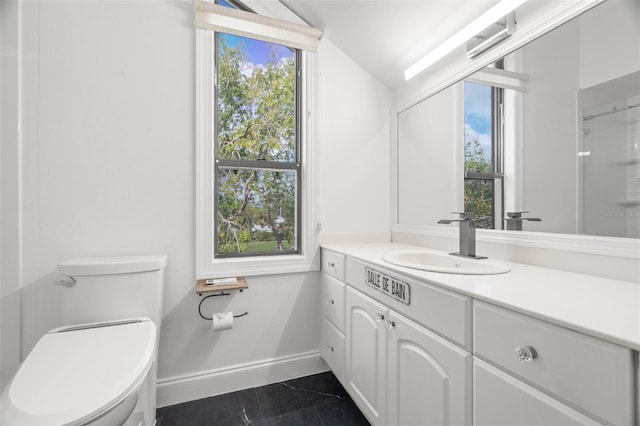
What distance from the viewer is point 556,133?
42.2 inches

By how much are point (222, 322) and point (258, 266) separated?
37cm

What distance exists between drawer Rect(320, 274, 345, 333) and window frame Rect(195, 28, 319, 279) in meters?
0.16

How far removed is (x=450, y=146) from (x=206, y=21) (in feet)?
4.96

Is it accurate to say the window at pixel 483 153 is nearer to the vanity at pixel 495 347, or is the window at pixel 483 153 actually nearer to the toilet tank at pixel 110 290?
the vanity at pixel 495 347

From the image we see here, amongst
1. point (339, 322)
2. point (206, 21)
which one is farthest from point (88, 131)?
point (339, 322)

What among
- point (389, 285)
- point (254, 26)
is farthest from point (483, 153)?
point (254, 26)

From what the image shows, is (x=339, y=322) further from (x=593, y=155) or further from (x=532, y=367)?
(x=593, y=155)

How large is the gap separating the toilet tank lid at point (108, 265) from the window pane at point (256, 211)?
45cm

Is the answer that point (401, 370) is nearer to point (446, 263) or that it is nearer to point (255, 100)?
point (446, 263)

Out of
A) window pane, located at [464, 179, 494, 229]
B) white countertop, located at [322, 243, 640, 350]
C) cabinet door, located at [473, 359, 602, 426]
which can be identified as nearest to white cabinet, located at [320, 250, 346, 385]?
white countertop, located at [322, 243, 640, 350]

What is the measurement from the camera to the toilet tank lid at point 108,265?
124 centimetres

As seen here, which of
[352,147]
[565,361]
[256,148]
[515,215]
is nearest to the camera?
[565,361]

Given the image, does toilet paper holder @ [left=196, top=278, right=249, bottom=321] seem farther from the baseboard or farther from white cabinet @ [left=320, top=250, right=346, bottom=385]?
white cabinet @ [left=320, top=250, right=346, bottom=385]

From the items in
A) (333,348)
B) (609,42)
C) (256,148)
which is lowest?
(333,348)
